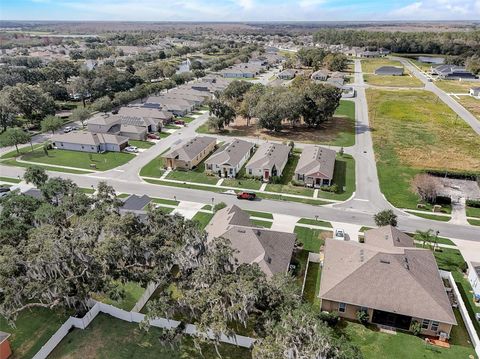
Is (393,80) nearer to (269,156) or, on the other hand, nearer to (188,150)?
(269,156)

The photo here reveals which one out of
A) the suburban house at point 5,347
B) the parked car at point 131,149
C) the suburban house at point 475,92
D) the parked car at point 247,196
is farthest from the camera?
the suburban house at point 475,92

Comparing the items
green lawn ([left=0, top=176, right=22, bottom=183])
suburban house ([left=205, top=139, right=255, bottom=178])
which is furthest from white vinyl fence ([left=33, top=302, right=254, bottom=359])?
green lawn ([left=0, top=176, right=22, bottom=183])

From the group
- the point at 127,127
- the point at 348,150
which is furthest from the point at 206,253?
the point at 127,127

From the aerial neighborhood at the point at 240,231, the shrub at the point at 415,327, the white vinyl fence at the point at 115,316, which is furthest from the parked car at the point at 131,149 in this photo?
the shrub at the point at 415,327

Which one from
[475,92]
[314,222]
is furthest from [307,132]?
[475,92]

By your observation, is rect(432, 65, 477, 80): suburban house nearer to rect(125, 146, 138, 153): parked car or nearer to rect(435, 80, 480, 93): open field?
rect(435, 80, 480, 93): open field

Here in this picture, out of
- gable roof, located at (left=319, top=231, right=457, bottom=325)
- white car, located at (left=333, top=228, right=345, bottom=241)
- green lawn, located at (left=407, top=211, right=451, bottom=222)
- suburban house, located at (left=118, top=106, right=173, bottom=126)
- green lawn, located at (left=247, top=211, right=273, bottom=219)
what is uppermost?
suburban house, located at (left=118, top=106, right=173, bottom=126)

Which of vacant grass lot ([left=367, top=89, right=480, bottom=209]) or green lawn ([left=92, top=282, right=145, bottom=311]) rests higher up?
vacant grass lot ([left=367, top=89, right=480, bottom=209])

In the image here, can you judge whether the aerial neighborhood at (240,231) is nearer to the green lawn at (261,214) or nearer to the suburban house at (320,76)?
the green lawn at (261,214)
